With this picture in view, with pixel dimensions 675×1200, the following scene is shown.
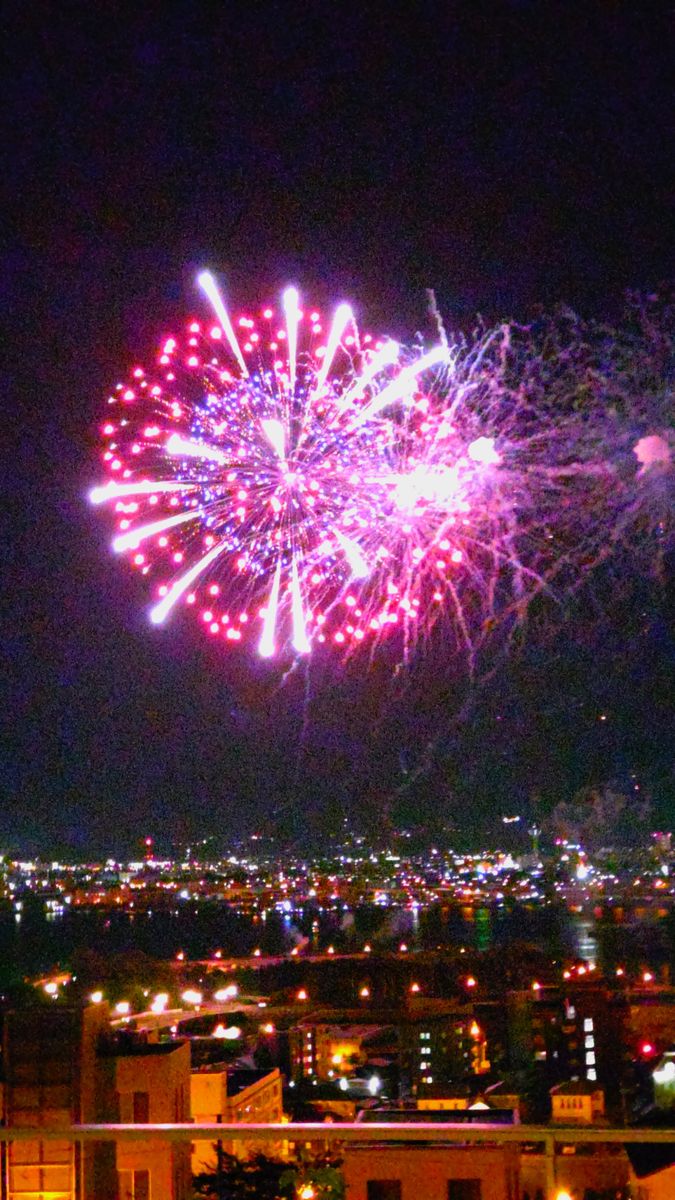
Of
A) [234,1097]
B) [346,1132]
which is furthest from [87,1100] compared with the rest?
[234,1097]

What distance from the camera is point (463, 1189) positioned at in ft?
8.39

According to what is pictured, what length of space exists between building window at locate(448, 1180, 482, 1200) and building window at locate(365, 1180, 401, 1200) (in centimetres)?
10

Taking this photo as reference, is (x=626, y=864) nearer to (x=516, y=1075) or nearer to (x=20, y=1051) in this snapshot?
(x=516, y=1075)

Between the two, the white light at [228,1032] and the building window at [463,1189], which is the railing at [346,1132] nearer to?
the building window at [463,1189]

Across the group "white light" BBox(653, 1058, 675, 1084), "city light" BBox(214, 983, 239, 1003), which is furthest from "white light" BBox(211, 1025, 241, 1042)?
"city light" BBox(214, 983, 239, 1003)

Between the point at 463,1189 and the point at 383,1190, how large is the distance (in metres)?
0.18

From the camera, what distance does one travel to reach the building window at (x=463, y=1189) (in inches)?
99.8

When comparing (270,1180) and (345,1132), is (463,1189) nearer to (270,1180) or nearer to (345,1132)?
(270,1180)

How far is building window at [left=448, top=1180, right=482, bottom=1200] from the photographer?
2535mm

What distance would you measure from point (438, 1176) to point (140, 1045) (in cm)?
160

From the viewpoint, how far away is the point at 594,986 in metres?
14.9

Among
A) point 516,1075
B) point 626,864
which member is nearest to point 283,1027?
point 516,1075

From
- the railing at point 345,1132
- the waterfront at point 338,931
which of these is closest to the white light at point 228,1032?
the railing at point 345,1132

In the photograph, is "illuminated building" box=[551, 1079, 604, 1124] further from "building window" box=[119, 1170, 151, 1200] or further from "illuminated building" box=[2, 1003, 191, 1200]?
"building window" box=[119, 1170, 151, 1200]
